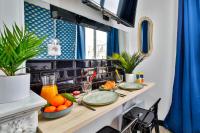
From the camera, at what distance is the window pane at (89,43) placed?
134cm

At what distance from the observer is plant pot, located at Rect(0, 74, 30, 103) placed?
490mm

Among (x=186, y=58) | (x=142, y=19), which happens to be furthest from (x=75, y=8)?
(x=186, y=58)

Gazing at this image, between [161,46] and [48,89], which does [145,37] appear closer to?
[161,46]

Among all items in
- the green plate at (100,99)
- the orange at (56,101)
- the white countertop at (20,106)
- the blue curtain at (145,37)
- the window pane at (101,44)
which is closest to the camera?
the white countertop at (20,106)

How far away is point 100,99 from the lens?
92cm

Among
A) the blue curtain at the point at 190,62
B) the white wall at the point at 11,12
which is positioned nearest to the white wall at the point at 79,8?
the white wall at the point at 11,12

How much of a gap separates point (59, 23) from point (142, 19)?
1.54 metres

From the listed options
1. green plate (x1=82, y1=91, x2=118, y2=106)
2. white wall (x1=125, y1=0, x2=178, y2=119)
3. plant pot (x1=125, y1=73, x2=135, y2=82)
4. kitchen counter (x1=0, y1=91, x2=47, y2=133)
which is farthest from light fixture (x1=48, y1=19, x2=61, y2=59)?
white wall (x1=125, y1=0, x2=178, y2=119)

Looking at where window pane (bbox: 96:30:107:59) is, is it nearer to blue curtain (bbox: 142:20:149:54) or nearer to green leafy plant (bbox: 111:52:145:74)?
green leafy plant (bbox: 111:52:145:74)

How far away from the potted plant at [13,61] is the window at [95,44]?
784 mm

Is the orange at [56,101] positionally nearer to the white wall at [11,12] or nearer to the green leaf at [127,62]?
the white wall at [11,12]

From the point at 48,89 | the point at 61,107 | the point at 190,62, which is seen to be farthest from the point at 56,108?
the point at 190,62

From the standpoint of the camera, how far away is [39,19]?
964mm

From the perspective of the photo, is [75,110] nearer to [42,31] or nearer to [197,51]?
[42,31]
